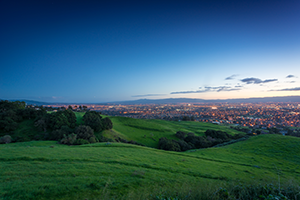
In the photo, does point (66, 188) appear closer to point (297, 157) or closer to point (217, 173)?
point (217, 173)

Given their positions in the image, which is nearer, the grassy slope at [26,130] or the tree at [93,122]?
the grassy slope at [26,130]

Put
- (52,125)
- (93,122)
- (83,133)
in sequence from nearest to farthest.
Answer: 1. (83,133)
2. (52,125)
3. (93,122)

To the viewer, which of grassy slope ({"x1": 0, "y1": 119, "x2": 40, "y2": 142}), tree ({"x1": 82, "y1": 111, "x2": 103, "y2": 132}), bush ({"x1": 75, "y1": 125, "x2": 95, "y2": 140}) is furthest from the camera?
tree ({"x1": 82, "y1": 111, "x2": 103, "y2": 132})

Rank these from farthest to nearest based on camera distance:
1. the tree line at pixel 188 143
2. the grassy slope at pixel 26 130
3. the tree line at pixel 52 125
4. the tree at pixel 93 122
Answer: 1. the tree at pixel 93 122
2. the tree line at pixel 188 143
3. the grassy slope at pixel 26 130
4. the tree line at pixel 52 125

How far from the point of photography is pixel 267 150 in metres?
26.7

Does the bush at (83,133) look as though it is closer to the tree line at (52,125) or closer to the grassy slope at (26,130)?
the tree line at (52,125)

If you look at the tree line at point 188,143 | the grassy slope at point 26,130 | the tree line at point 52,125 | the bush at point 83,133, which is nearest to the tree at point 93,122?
the tree line at point 52,125

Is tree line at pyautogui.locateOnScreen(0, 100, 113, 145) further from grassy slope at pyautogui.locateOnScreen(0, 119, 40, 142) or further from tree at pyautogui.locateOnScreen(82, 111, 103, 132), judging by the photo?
grassy slope at pyautogui.locateOnScreen(0, 119, 40, 142)

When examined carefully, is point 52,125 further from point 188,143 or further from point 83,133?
point 188,143

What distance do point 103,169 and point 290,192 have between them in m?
12.2

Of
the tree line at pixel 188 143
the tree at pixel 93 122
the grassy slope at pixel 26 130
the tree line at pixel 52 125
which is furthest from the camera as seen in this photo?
the tree at pixel 93 122

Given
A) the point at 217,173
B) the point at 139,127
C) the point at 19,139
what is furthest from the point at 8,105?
the point at 217,173

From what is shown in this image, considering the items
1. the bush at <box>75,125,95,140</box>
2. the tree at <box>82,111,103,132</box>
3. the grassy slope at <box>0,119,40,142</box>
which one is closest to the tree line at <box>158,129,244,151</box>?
the bush at <box>75,125,95,140</box>

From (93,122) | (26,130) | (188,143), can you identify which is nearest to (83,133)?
(93,122)
